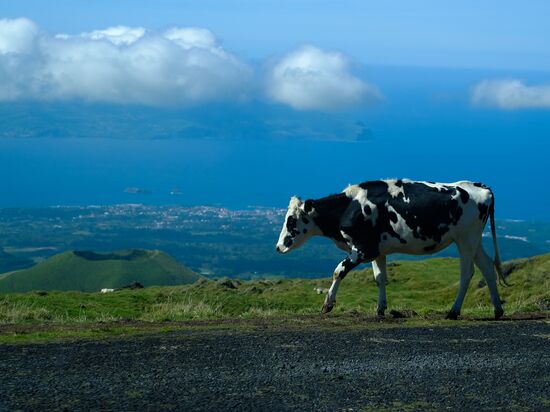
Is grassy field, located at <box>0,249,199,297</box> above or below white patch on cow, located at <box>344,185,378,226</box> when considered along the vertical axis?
below

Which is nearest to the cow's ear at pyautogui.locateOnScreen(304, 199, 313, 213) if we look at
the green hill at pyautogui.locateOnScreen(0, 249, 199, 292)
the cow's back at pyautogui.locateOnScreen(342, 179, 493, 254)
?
the cow's back at pyautogui.locateOnScreen(342, 179, 493, 254)

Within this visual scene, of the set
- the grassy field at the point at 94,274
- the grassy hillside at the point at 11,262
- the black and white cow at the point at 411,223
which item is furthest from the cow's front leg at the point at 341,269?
the grassy hillside at the point at 11,262

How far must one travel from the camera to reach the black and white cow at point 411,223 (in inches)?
723

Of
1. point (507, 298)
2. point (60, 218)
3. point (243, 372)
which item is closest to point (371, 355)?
point (243, 372)

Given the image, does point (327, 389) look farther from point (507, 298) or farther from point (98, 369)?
point (507, 298)

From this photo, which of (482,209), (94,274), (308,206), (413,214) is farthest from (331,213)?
(94,274)

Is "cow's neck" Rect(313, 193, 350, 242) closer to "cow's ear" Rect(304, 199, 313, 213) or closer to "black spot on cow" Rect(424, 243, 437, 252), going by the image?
"cow's ear" Rect(304, 199, 313, 213)

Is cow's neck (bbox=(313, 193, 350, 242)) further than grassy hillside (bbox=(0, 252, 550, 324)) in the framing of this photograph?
No

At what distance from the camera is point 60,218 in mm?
194125

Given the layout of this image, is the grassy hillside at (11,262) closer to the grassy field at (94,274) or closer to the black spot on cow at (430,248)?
the grassy field at (94,274)

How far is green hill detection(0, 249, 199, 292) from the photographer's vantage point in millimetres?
46344

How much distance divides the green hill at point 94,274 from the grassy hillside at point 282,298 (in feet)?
54.9

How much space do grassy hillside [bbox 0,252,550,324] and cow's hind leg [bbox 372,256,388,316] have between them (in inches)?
20.3

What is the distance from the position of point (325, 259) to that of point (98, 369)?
114187 mm
